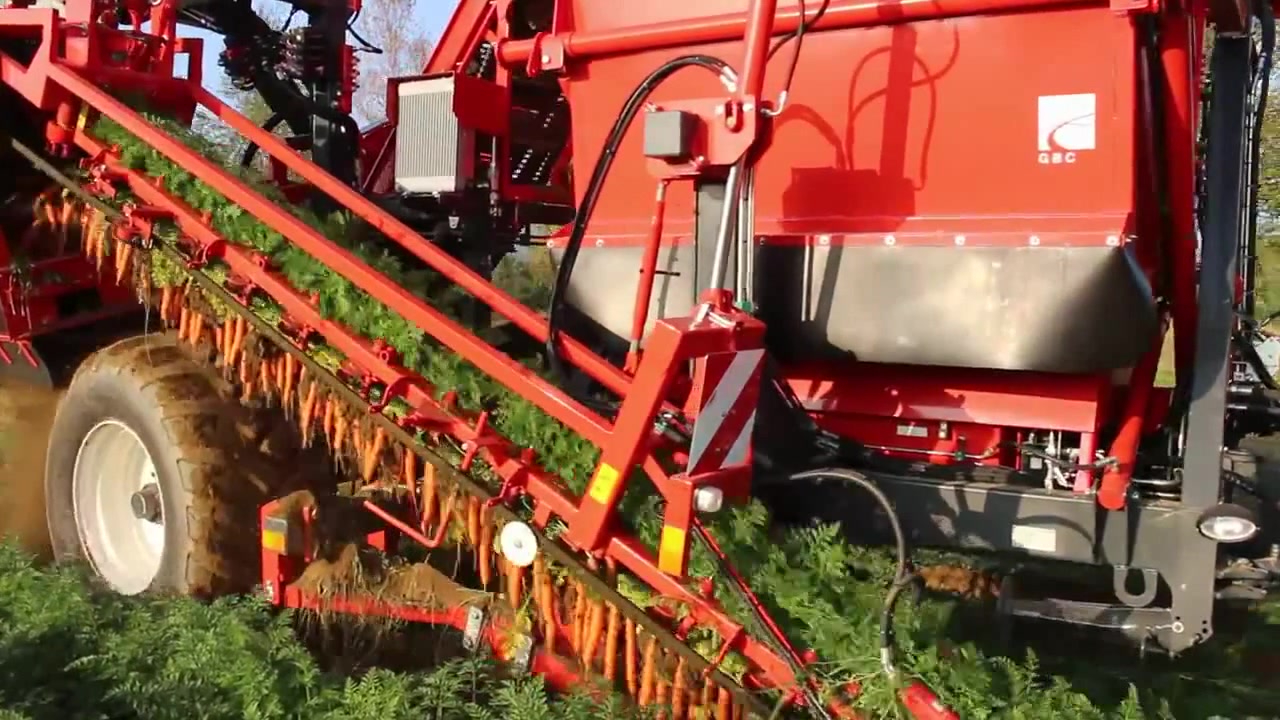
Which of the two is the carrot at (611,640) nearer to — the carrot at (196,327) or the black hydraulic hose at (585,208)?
the black hydraulic hose at (585,208)

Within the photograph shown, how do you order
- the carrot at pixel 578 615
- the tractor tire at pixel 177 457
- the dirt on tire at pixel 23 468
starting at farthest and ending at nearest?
the dirt on tire at pixel 23 468
the tractor tire at pixel 177 457
the carrot at pixel 578 615

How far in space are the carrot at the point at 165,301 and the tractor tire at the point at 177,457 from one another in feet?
0.76

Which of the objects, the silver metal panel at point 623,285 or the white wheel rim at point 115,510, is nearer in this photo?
the silver metal panel at point 623,285

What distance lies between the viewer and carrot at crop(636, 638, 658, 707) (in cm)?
274

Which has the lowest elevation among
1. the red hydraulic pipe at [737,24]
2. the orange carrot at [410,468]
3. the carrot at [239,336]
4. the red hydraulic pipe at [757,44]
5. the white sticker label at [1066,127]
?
the orange carrot at [410,468]

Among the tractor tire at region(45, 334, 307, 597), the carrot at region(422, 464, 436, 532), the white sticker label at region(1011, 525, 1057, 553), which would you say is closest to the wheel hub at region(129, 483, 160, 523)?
the tractor tire at region(45, 334, 307, 597)

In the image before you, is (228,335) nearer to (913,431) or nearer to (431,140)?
(431,140)

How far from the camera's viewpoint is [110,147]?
3.58 m

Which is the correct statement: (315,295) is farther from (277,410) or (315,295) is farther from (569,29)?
(569,29)

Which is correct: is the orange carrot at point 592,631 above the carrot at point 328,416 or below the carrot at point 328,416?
below

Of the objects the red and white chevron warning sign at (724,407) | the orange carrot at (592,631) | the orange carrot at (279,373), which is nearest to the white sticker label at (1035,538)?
the red and white chevron warning sign at (724,407)

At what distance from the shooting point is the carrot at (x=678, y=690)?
2705mm

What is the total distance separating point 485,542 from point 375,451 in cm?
43

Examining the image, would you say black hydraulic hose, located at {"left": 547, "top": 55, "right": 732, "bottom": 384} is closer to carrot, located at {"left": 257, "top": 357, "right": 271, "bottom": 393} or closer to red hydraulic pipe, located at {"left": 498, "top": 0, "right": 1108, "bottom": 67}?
red hydraulic pipe, located at {"left": 498, "top": 0, "right": 1108, "bottom": 67}
